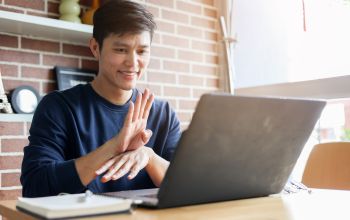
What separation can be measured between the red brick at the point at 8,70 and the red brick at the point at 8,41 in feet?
0.32

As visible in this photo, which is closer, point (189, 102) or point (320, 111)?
point (320, 111)

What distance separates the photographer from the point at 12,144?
2049mm

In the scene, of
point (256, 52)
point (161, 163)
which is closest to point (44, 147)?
point (161, 163)

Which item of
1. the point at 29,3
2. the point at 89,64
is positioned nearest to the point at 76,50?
the point at 89,64

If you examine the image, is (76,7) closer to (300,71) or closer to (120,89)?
(120,89)

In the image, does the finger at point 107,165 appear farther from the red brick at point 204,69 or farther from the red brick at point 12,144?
the red brick at point 204,69

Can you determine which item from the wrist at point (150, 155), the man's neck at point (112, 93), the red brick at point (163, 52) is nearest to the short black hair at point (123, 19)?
the man's neck at point (112, 93)

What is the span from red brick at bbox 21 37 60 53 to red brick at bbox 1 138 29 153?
17.5 inches

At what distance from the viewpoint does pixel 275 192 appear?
1137 mm

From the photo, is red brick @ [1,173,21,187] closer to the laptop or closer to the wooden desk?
the wooden desk

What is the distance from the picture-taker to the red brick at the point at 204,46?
279 cm

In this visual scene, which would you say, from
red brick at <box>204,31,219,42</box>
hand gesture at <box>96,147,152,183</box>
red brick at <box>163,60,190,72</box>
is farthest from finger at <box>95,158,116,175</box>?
red brick at <box>204,31,219,42</box>

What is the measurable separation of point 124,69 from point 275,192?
0.71 meters

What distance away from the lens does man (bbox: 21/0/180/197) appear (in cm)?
121
